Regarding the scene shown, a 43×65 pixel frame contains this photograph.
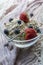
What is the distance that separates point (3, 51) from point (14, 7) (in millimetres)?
405

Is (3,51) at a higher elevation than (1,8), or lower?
lower

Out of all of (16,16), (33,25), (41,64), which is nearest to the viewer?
(41,64)

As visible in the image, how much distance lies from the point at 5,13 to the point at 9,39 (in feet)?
1.03

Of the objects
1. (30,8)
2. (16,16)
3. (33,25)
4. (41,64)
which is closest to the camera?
(41,64)

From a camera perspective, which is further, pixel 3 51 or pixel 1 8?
pixel 1 8

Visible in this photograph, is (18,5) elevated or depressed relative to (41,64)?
elevated

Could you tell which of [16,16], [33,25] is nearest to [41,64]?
[33,25]

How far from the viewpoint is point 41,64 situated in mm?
892

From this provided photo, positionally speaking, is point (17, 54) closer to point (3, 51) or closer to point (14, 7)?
point (3, 51)

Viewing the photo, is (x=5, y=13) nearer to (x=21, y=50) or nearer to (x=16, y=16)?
(x=16, y=16)

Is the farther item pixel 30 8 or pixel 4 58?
pixel 30 8

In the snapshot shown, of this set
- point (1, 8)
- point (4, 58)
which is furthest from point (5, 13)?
point (4, 58)

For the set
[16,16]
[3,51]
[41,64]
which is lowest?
[41,64]

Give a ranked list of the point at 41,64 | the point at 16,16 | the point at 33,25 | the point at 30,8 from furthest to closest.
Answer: the point at 30,8, the point at 16,16, the point at 33,25, the point at 41,64
